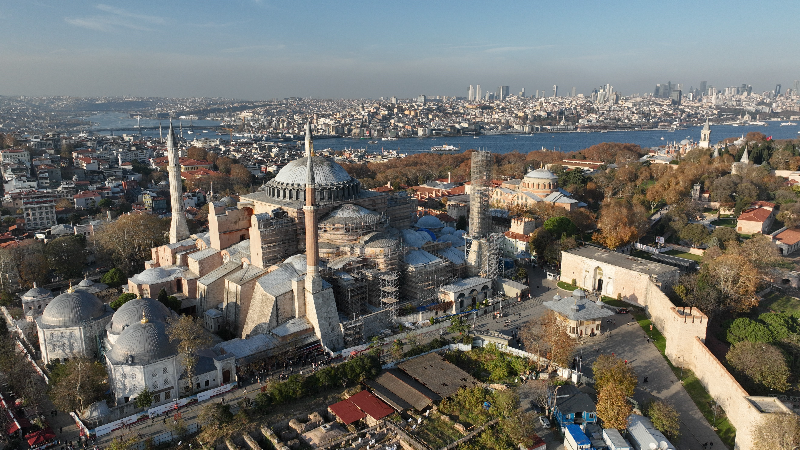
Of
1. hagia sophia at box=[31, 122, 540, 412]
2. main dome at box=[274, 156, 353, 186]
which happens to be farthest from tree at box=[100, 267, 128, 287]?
main dome at box=[274, 156, 353, 186]

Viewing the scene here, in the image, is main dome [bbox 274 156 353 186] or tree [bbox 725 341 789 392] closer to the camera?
tree [bbox 725 341 789 392]

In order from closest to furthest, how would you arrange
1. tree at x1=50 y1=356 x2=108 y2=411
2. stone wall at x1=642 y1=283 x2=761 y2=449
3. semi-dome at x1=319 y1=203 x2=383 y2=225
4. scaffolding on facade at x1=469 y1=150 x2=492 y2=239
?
stone wall at x1=642 y1=283 x2=761 y2=449, tree at x1=50 y1=356 x2=108 y2=411, semi-dome at x1=319 y1=203 x2=383 y2=225, scaffolding on facade at x1=469 y1=150 x2=492 y2=239

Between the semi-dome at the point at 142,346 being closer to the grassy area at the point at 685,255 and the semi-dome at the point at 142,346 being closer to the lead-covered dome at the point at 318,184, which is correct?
the lead-covered dome at the point at 318,184

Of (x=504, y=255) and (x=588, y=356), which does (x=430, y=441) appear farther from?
(x=504, y=255)

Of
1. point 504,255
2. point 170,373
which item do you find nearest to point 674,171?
point 504,255

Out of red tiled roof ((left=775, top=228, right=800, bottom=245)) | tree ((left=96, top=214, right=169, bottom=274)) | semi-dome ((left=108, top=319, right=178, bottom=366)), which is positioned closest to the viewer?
semi-dome ((left=108, top=319, right=178, bottom=366))

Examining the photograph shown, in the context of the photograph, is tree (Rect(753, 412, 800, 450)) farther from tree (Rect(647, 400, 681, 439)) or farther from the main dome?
the main dome
